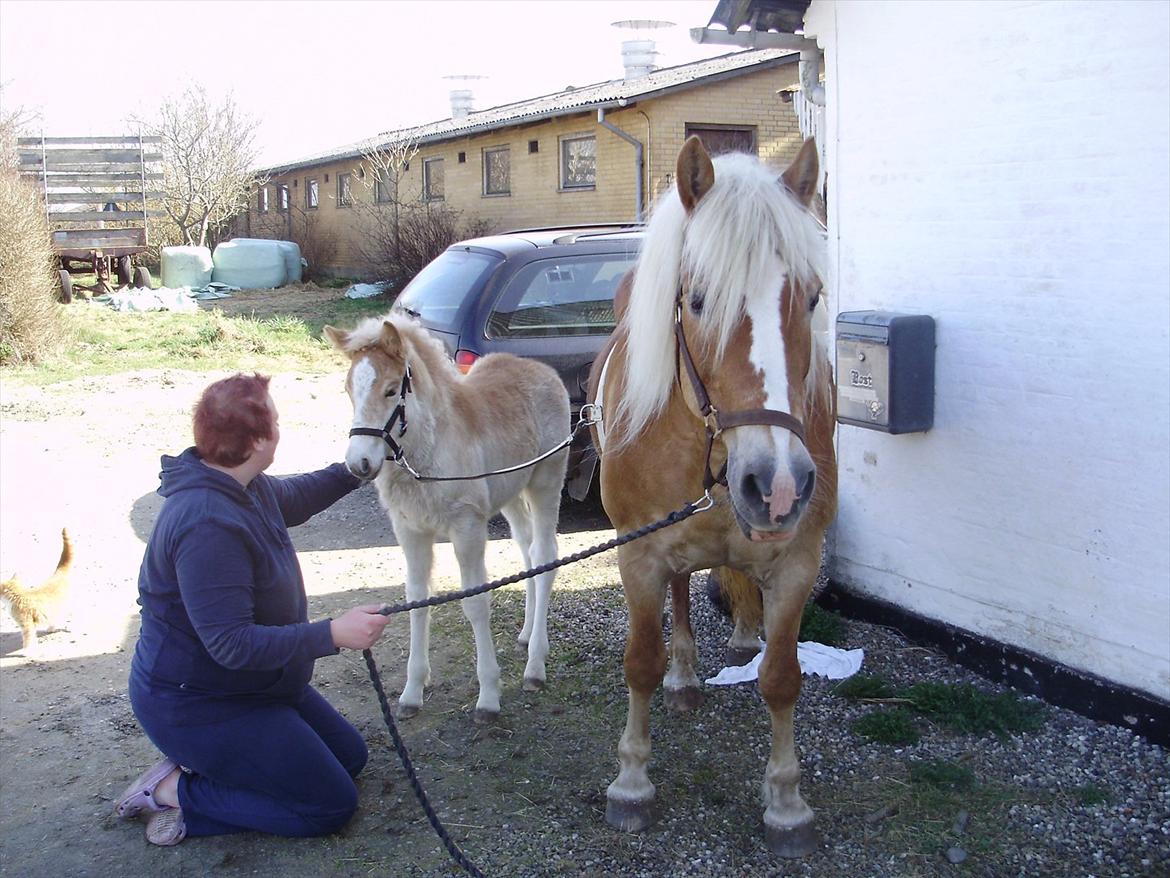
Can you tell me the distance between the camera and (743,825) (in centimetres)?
339

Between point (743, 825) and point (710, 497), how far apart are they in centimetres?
118

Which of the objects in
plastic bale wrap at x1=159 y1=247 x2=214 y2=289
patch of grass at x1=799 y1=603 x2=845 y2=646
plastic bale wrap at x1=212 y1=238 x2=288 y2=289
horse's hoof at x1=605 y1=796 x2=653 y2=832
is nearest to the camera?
horse's hoof at x1=605 y1=796 x2=653 y2=832

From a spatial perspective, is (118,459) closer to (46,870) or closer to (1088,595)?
(46,870)

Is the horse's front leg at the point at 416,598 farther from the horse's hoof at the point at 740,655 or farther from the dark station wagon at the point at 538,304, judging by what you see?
the dark station wagon at the point at 538,304

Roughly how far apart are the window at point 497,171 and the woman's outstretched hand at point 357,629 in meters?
19.4

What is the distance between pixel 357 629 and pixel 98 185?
22171mm

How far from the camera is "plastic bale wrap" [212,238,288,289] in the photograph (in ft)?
81.8

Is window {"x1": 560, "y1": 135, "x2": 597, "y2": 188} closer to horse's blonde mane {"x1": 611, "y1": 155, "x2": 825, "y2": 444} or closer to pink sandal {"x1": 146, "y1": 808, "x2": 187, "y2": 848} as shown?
horse's blonde mane {"x1": 611, "y1": 155, "x2": 825, "y2": 444}

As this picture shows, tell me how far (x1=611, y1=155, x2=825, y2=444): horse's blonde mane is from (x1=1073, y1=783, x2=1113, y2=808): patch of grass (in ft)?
5.64

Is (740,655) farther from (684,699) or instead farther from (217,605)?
(217,605)

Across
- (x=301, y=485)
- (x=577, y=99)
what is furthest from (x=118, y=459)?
(x=577, y=99)

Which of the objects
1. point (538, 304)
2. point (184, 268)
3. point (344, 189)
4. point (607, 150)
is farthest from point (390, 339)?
point (344, 189)

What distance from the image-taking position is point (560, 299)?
6930mm

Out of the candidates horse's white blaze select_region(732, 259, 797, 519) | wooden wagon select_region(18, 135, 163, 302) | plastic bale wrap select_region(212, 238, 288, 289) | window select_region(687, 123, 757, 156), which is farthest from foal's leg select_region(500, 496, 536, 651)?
plastic bale wrap select_region(212, 238, 288, 289)
